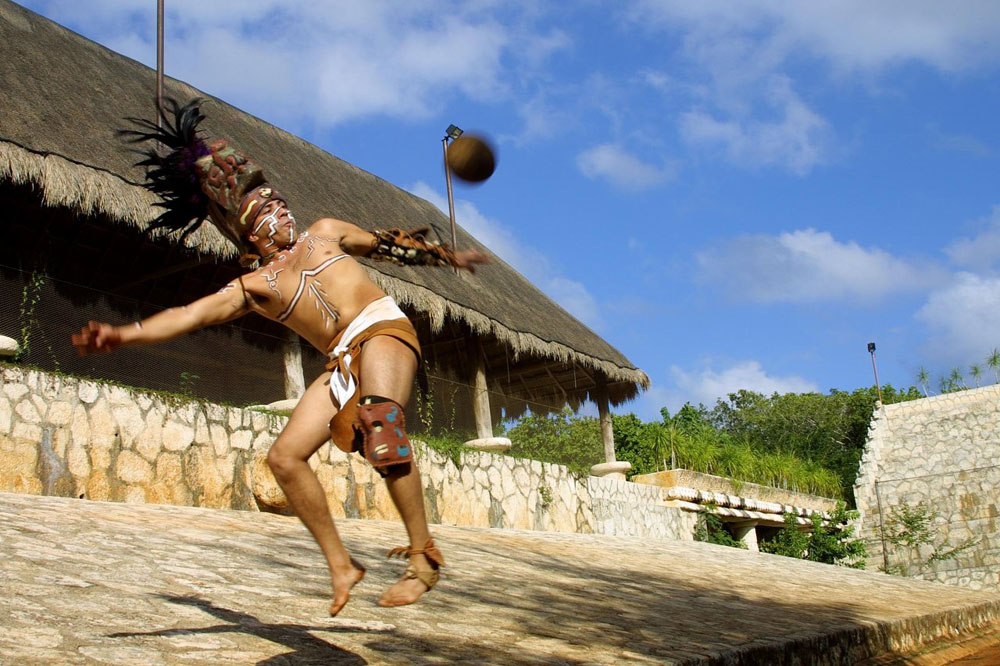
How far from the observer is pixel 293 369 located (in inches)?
398

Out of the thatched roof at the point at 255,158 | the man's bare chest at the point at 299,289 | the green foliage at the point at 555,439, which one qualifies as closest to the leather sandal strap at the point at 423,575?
the man's bare chest at the point at 299,289

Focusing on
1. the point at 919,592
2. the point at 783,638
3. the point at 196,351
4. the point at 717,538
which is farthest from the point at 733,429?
the point at 783,638

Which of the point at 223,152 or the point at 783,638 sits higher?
the point at 223,152

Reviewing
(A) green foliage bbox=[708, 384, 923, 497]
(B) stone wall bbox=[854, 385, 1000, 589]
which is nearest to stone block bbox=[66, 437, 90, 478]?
(B) stone wall bbox=[854, 385, 1000, 589]

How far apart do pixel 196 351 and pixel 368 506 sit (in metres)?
2.15

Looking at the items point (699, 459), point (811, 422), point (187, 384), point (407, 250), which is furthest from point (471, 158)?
point (811, 422)

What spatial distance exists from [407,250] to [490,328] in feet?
28.8

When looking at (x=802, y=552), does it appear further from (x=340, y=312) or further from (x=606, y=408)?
(x=340, y=312)

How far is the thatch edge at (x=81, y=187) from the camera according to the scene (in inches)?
319

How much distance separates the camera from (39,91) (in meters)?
9.55

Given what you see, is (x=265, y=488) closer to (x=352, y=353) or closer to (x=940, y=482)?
(x=352, y=353)

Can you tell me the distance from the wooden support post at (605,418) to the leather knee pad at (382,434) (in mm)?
11893

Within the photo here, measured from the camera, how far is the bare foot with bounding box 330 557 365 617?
2.93 metres

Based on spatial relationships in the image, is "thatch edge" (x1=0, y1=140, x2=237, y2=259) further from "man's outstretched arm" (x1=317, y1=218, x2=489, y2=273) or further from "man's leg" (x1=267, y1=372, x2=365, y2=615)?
"man's leg" (x1=267, y1=372, x2=365, y2=615)
